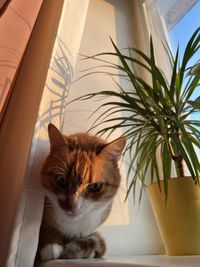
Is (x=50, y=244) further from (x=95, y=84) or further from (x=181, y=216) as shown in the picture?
(x=95, y=84)

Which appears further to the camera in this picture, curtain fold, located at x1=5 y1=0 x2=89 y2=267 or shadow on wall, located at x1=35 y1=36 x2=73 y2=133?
shadow on wall, located at x1=35 y1=36 x2=73 y2=133

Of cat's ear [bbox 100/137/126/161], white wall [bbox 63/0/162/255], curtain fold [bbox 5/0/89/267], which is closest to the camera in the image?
curtain fold [bbox 5/0/89/267]

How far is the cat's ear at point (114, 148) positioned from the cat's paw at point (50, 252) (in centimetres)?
27

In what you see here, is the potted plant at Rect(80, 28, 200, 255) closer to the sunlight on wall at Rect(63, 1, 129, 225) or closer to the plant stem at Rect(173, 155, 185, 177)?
the plant stem at Rect(173, 155, 185, 177)

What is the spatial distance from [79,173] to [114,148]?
14cm

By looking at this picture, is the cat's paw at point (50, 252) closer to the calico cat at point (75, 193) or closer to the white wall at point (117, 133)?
the calico cat at point (75, 193)

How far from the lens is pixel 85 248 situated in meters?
0.73

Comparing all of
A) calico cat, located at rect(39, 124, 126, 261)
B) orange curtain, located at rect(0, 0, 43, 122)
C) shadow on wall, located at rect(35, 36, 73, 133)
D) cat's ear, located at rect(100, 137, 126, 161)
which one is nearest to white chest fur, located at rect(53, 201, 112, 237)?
calico cat, located at rect(39, 124, 126, 261)

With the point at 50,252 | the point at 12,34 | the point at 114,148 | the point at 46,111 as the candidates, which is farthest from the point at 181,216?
the point at 12,34

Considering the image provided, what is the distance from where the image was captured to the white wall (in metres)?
1.08

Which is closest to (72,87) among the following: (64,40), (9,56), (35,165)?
(64,40)

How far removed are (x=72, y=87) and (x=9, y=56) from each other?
0.44 metres

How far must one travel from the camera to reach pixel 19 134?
0.79 m

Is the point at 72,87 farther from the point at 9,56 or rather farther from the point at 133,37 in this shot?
the point at 133,37
